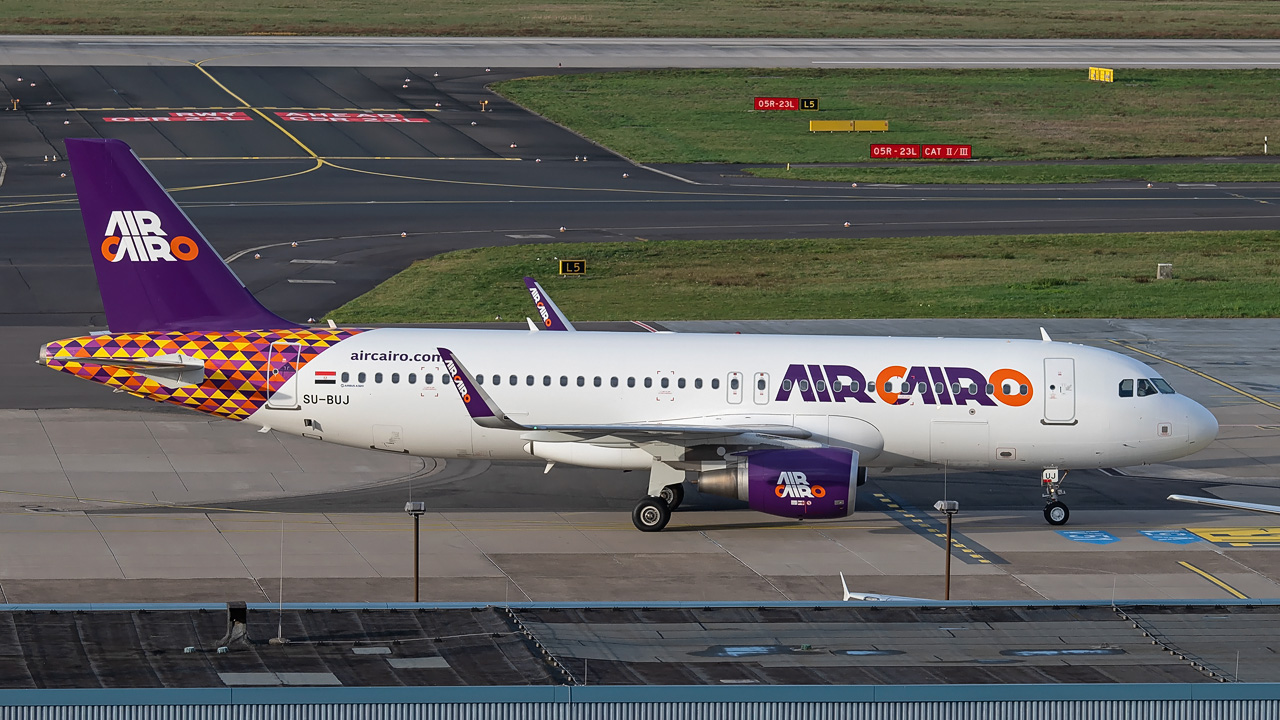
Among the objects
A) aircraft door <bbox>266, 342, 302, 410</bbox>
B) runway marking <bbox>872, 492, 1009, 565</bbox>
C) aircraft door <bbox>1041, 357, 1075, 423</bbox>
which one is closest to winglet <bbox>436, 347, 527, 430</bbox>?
aircraft door <bbox>266, 342, 302, 410</bbox>

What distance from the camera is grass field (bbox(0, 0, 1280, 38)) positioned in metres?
144

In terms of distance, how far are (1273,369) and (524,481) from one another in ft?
93.6

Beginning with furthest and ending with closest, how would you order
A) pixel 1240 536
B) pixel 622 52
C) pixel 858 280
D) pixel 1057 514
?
pixel 622 52 → pixel 858 280 → pixel 1057 514 → pixel 1240 536

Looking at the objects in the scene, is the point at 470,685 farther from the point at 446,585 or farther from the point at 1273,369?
the point at 1273,369

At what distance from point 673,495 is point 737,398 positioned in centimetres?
277

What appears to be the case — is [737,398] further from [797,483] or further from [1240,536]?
[1240,536]

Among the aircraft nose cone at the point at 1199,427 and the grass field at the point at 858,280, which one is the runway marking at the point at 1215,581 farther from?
the grass field at the point at 858,280

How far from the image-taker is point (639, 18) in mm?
159000

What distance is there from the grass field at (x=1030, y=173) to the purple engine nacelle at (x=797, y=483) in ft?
182

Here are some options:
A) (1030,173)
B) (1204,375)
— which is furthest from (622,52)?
(1204,375)

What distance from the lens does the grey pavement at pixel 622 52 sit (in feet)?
405

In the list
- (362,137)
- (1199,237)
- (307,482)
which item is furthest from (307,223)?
(1199,237)

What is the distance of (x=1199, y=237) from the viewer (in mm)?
77500

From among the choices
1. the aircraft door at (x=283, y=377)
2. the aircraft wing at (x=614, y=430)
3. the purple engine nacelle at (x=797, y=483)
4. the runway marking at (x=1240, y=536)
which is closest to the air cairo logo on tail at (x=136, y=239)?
the aircraft door at (x=283, y=377)
